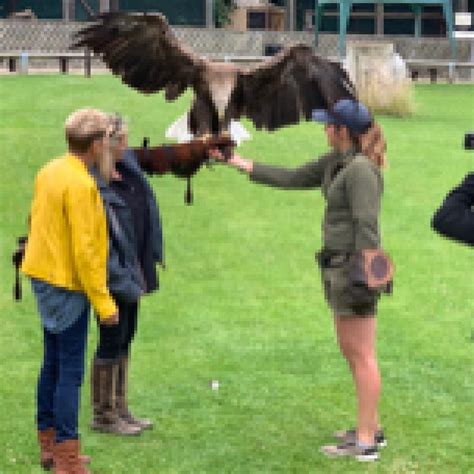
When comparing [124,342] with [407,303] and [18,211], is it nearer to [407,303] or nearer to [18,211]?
[407,303]

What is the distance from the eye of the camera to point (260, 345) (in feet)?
24.9

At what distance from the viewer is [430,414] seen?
20.6ft

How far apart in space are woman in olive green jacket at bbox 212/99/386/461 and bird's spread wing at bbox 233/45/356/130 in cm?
366

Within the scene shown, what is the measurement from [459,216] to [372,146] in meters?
1.56

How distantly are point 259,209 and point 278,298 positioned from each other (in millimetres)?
3551

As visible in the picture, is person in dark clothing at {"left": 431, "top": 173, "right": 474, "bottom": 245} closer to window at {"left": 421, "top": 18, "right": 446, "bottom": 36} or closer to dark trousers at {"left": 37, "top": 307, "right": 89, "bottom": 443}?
dark trousers at {"left": 37, "top": 307, "right": 89, "bottom": 443}

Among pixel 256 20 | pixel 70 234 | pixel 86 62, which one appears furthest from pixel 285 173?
pixel 256 20

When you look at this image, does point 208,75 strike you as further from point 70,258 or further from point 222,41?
point 222,41

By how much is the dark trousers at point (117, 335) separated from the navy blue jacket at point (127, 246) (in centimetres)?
15

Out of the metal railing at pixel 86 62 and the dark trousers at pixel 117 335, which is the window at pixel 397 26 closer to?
the metal railing at pixel 86 62

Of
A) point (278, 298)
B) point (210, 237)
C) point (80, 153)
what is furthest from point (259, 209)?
point (80, 153)

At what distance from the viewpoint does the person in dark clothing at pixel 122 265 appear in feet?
16.8

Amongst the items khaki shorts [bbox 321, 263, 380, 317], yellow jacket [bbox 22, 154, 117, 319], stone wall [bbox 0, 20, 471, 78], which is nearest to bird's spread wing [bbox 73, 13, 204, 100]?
Answer: khaki shorts [bbox 321, 263, 380, 317]

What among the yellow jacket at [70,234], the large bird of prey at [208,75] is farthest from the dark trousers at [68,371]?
the large bird of prey at [208,75]
